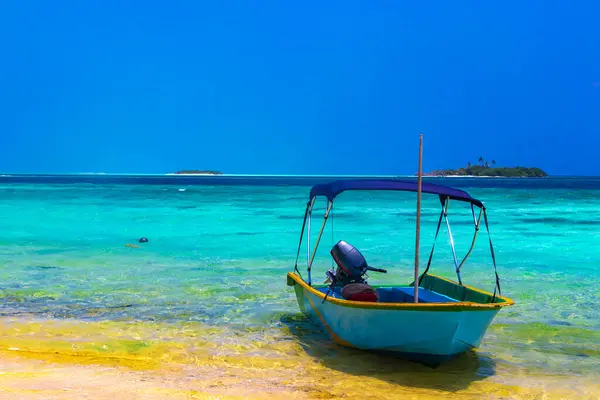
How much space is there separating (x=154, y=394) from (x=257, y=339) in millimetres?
2971

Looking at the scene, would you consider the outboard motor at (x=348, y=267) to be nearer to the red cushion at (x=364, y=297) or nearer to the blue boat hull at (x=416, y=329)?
the red cushion at (x=364, y=297)

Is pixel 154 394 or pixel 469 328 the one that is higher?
pixel 469 328

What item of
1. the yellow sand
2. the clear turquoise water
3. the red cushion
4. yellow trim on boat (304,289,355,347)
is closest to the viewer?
the yellow sand

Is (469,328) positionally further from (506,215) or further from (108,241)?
(506,215)

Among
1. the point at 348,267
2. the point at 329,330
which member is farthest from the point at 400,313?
the point at 348,267

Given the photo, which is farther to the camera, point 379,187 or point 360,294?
point 379,187

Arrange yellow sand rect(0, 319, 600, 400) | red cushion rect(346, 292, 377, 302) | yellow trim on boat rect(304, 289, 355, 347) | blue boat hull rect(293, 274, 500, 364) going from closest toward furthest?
1. yellow sand rect(0, 319, 600, 400)
2. blue boat hull rect(293, 274, 500, 364)
3. red cushion rect(346, 292, 377, 302)
4. yellow trim on boat rect(304, 289, 355, 347)

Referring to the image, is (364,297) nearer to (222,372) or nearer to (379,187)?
(379,187)

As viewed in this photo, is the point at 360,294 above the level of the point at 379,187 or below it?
below

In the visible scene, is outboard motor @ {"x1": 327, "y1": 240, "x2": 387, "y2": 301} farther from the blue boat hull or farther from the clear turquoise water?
the blue boat hull

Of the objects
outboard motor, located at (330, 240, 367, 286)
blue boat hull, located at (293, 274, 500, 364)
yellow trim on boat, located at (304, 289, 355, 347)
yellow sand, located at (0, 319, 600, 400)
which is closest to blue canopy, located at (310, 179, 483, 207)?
outboard motor, located at (330, 240, 367, 286)

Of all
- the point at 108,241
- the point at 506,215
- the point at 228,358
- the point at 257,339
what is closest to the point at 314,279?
the point at 257,339

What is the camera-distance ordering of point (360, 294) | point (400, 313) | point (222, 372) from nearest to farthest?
point (400, 313)
point (222, 372)
point (360, 294)

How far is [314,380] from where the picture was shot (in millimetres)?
7305
